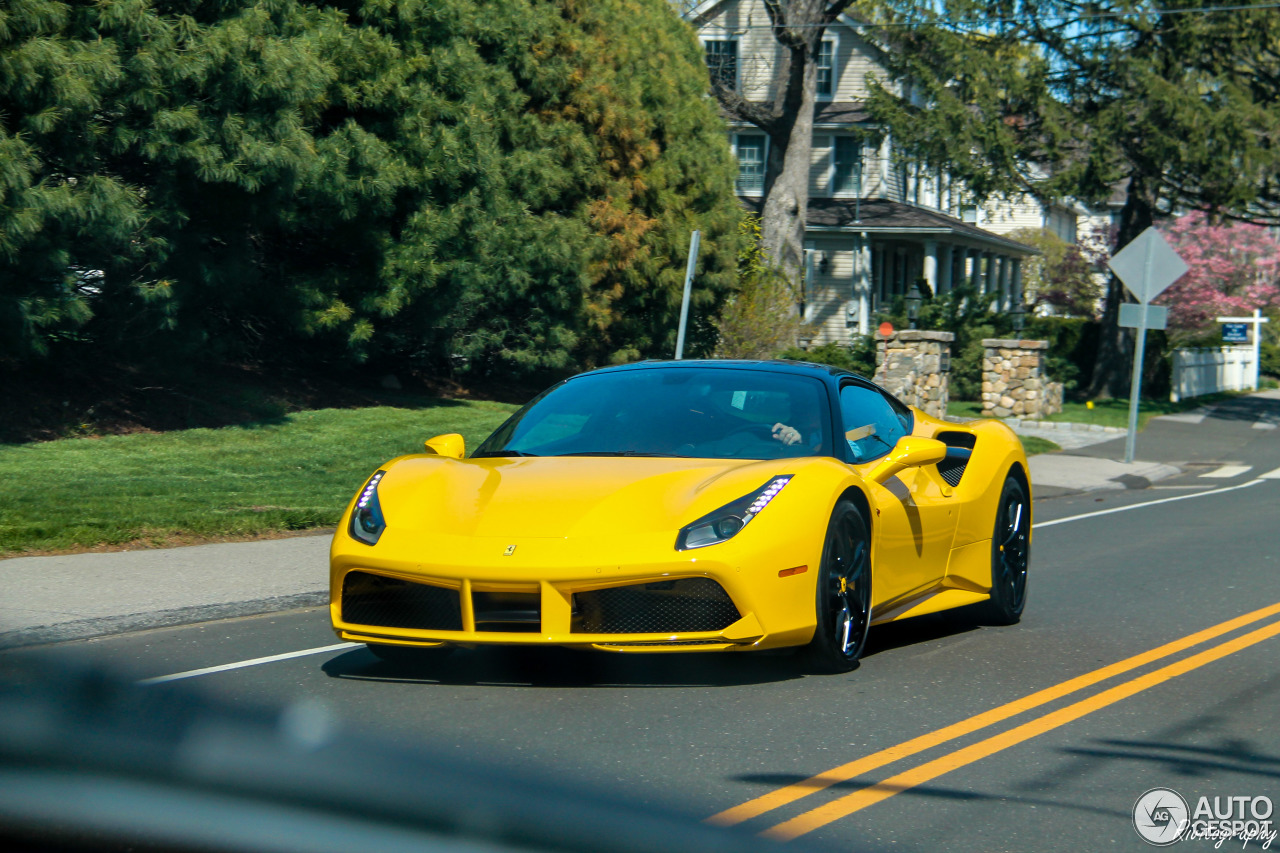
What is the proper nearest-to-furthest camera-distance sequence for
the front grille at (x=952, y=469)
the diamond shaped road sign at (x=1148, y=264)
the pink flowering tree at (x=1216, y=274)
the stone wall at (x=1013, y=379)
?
the front grille at (x=952, y=469) → the diamond shaped road sign at (x=1148, y=264) → the stone wall at (x=1013, y=379) → the pink flowering tree at (x=1216, y=274)

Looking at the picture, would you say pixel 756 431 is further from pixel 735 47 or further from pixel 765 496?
pixel 735 47

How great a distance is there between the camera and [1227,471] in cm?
2120

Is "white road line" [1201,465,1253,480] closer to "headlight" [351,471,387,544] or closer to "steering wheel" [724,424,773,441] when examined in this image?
"steering wheel" [724,424,773,441]

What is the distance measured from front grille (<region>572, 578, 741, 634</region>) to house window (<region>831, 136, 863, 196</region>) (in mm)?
37184

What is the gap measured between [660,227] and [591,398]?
19.3m

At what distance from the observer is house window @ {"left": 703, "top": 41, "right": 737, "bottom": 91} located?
40.3 m

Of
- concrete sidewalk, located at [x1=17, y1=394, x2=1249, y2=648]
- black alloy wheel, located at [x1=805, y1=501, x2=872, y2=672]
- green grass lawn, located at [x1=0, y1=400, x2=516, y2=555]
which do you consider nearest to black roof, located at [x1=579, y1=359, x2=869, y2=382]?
black alloy wheel, located at [x1=805, y1=501, x2=872, y2=672]

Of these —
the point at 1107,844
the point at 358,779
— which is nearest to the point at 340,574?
the point at 1107,844

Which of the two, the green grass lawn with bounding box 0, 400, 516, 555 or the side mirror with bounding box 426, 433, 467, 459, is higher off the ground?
the side mirror with bounding box 426, 433, 467, 459

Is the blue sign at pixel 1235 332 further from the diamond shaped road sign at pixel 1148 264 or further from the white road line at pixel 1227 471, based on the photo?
the diamond shaped road sign at pixel 1148 264

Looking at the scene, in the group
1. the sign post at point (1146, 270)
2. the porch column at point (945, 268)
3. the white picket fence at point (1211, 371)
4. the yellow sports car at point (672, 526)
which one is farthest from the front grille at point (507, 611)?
the porch column at point (945, 268)

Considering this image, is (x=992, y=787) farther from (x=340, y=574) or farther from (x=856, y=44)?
(x=856, y=44)

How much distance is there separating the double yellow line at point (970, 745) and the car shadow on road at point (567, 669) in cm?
102

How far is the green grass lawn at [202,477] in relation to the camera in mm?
10227
